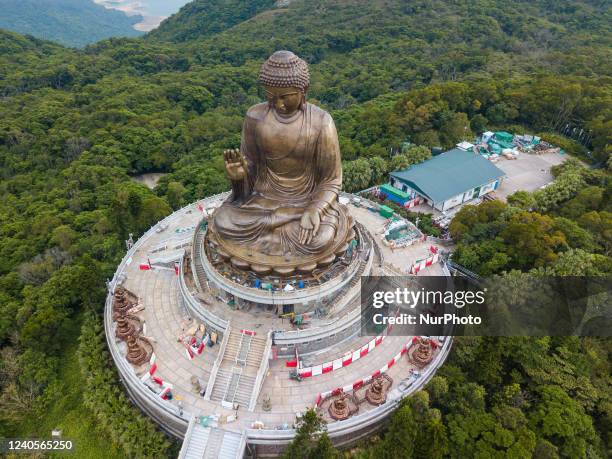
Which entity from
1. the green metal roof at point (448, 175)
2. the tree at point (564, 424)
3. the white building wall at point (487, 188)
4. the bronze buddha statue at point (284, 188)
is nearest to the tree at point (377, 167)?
the green metal roof at point (448, 175)

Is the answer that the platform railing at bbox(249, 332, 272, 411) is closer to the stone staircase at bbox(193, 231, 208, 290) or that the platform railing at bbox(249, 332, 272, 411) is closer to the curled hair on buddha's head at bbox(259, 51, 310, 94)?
the stone staircase at bbox(193, 231, 208, 290)

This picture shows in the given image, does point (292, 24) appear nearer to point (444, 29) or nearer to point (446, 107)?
point (444, 29)

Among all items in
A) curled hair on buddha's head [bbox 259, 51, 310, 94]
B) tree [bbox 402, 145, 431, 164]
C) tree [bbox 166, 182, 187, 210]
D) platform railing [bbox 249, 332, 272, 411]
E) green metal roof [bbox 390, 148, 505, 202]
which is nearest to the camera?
platform railing [bbox 249, 332, 272, 411]

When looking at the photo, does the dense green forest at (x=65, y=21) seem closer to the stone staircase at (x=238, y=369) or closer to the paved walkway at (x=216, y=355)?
the paved walkway at (x=216, y=355)

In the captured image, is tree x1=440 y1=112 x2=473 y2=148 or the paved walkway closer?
the paved walkway

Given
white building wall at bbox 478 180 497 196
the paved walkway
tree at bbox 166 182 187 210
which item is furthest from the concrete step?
white building wall at bbox 478 180 497 196

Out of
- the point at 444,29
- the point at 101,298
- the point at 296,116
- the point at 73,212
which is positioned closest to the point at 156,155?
the point at 73,212
